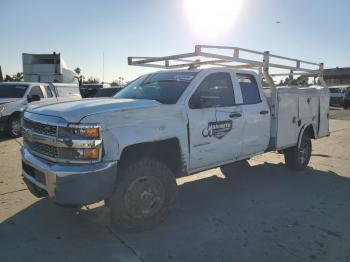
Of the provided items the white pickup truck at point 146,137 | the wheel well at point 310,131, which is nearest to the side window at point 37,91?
the white pickup truck at point 146,137

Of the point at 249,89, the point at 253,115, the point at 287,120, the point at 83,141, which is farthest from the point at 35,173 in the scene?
the point at 287,120

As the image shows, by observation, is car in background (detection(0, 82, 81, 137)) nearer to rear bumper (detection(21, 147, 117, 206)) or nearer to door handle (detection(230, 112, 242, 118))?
door handle (detection(230, 112, 242, 118))

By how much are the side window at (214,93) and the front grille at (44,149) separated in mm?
1800

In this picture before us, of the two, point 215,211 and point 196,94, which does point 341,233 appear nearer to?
point 215,211

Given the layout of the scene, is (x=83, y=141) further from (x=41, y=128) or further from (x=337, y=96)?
(x=337, y=96)

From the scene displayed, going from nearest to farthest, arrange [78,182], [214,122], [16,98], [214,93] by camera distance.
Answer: [78,182] → [214,122] → [214,93] → [16,98]

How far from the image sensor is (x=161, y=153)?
193 inches

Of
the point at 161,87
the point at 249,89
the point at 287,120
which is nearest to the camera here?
the point at 161,87

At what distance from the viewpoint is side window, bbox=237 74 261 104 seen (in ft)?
19.9

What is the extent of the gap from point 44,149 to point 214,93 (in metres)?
2.46

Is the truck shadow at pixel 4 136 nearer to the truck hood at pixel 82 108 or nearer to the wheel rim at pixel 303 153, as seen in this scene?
the truck hood at pixel 82 108

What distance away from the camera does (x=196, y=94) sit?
5168 mm

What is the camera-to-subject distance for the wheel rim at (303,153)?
25.3 ft

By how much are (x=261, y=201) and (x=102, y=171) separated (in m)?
2.75
